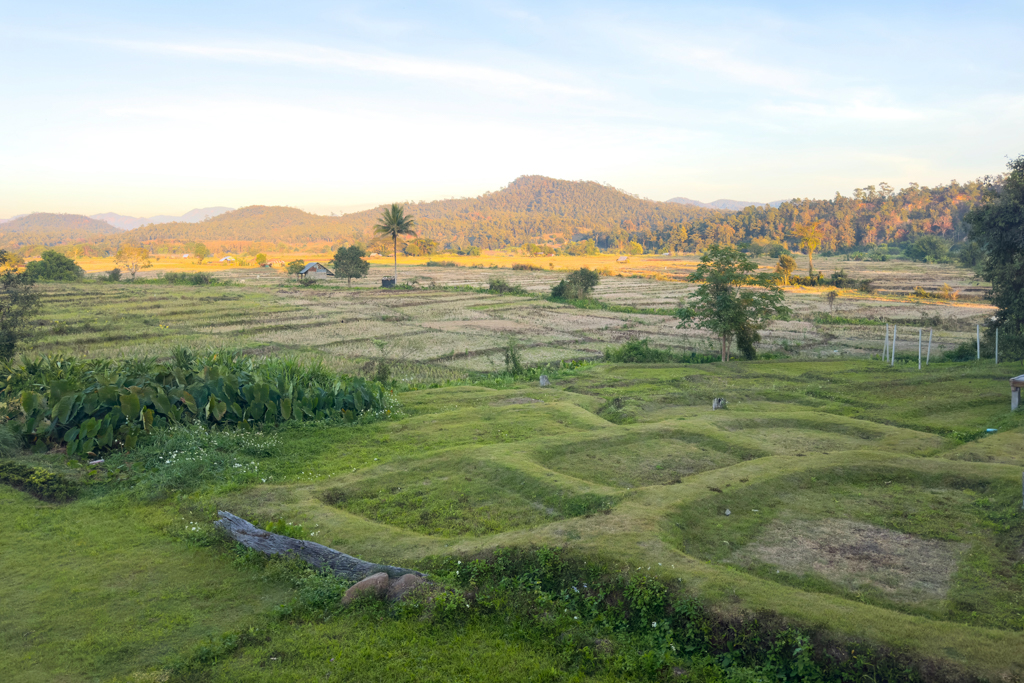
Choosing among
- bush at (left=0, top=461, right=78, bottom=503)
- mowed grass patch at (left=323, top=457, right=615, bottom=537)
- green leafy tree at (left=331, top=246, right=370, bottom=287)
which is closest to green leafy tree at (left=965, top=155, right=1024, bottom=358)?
mowed grass patch at (left=323, top=457, right=615, bottom=537)

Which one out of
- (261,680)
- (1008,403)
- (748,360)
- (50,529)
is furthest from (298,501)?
(748,360)

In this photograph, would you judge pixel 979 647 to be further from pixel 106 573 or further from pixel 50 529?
pixel 50 529

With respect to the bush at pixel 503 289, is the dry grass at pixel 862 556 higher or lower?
lower

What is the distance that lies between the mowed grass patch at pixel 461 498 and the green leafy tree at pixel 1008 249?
784 inches

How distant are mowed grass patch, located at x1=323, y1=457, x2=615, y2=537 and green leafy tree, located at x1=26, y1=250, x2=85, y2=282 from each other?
71.4m

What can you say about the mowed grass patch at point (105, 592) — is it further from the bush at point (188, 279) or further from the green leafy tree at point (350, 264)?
the green leafy tree at point (350, 264)

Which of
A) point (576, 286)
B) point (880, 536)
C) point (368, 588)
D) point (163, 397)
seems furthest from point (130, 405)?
point (576, 286)

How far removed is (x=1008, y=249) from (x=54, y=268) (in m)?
78.6

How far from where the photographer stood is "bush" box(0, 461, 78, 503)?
9.30 metres

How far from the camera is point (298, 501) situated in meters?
8.68

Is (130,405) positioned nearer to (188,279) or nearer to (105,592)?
(105,592)

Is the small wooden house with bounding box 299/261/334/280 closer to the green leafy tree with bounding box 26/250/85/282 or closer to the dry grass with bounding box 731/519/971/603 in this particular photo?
the green leafy tree with bounding box 26/250/85/282

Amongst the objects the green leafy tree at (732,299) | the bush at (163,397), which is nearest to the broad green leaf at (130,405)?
the bush at (163,397)

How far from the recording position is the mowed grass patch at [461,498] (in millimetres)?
7930
